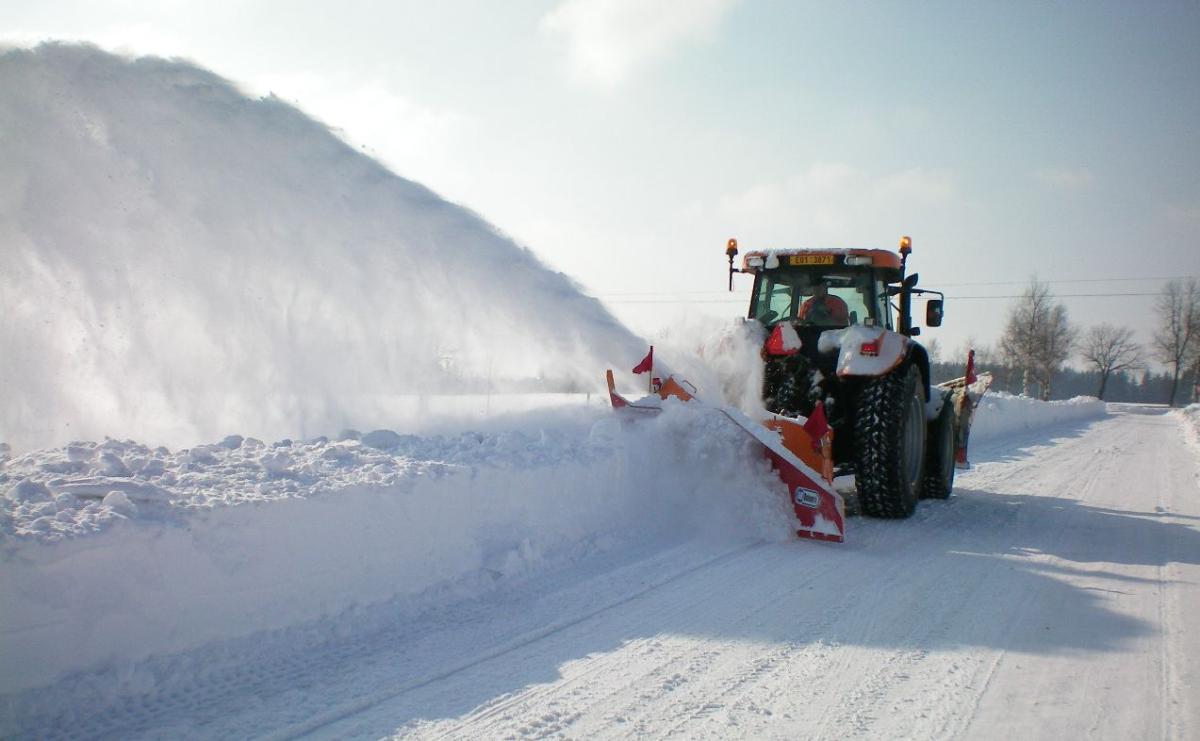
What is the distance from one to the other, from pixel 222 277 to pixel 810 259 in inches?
192

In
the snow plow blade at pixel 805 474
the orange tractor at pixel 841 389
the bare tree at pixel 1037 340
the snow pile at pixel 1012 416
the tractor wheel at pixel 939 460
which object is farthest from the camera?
the bare tree at pixel 1037 340

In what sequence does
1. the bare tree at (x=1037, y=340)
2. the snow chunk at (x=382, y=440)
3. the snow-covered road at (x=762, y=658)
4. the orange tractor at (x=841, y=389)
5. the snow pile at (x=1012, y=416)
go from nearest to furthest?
the snow-covered road at (x=762, y=658) < the snow chunk at (x=382, y=440) < the orange tractor at (x=841, y=389) < the snow pile at (x=1012, y=416) < the bare tree at (x=1037, y=340)

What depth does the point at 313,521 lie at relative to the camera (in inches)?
132

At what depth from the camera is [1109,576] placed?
15.4 feet

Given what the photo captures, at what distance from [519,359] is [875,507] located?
3.14 m

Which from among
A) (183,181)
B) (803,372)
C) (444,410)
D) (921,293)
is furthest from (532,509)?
(921,293)

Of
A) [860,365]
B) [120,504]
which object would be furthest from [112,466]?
[860,365]

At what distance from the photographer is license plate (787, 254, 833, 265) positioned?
22.5 ft

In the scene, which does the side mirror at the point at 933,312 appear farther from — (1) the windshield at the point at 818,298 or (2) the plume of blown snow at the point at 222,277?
(2) the plume of blown snow at the point at 222,277

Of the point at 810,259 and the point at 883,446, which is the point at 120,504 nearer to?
the point at 883,446

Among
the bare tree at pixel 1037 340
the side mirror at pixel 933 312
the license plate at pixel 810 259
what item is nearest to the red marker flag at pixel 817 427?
the license plate at pixel 810 259

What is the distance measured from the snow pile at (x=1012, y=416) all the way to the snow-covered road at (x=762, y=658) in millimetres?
14532

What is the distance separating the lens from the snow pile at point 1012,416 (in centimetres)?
1883

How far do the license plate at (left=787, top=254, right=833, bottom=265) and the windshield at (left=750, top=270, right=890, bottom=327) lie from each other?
0.15 meters
